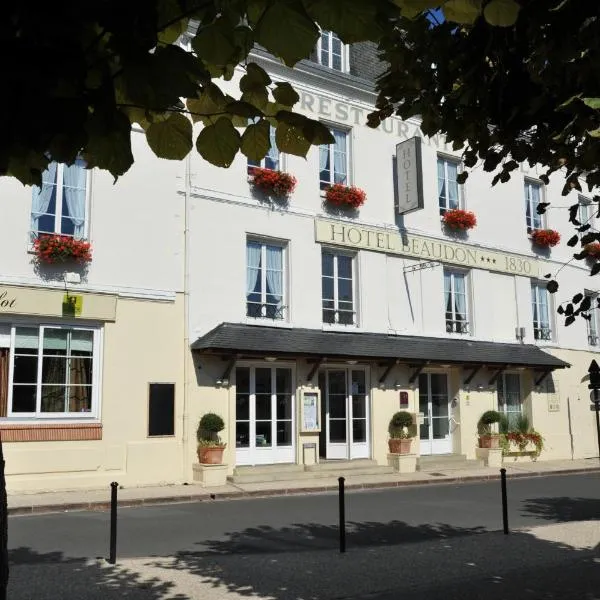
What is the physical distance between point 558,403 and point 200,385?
12.1 meters

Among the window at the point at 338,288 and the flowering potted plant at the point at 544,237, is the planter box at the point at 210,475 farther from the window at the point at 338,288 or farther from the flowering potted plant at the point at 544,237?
the flowering potted plant at the point at 544,237

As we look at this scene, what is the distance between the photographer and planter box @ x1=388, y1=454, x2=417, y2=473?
56.9 ft

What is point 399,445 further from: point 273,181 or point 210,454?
point 273,181

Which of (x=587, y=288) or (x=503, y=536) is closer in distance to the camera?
(x=503, y=536)

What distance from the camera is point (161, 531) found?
9625 millimetres

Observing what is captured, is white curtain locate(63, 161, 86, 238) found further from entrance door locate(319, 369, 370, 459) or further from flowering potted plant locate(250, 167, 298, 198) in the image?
entrance door locate(319, 369, 370, 459)

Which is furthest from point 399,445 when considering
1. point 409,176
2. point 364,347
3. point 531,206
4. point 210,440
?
point 531,206

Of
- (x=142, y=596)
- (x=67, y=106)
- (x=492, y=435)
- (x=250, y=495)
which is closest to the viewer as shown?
(x=67, y=106)

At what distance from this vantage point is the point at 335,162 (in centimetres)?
1853

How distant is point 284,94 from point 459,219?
18040mm

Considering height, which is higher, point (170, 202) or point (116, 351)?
point (170, 202)

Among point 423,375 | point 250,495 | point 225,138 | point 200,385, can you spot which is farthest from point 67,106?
point 423,375

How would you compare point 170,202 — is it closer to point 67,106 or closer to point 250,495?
point 250,495

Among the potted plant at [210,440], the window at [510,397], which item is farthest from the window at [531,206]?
the potted plant at [210,440]
